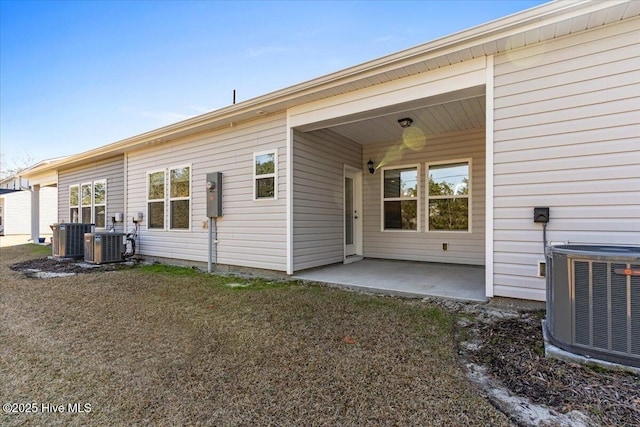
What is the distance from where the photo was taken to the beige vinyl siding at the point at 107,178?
8.55m

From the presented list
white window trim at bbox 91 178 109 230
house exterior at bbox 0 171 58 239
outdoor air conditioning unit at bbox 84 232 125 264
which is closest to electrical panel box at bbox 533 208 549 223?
outdoor air conditioning unit at bbox 84 232 125 264

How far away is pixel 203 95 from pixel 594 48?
9.96 metres

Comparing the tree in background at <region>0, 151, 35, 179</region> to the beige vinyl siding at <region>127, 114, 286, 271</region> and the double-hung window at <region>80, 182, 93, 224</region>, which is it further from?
the beige vinyl siding at <region>127, 114, 286, 271</region>

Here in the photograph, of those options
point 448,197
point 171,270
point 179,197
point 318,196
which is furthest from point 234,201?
point 448,197

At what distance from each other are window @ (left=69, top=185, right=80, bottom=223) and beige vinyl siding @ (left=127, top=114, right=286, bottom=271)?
4767 millimetres

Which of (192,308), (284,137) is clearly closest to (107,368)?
(192,308)

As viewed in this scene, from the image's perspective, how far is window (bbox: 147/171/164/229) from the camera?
7.44m

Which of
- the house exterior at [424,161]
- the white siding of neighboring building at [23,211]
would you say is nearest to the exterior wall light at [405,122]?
the house exterior at [424,161]

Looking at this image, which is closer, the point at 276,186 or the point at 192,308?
the point at 192,308

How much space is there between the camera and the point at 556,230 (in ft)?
10.5

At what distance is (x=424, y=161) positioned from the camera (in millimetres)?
6473

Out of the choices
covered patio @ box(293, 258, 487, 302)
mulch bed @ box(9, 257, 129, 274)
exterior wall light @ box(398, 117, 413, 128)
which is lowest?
mulch bed @ box(9, 257, 129, 274)

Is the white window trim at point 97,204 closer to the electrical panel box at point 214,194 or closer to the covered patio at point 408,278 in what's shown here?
the electrical panel box at point 214,194

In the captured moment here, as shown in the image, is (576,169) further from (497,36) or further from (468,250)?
(468,250)
